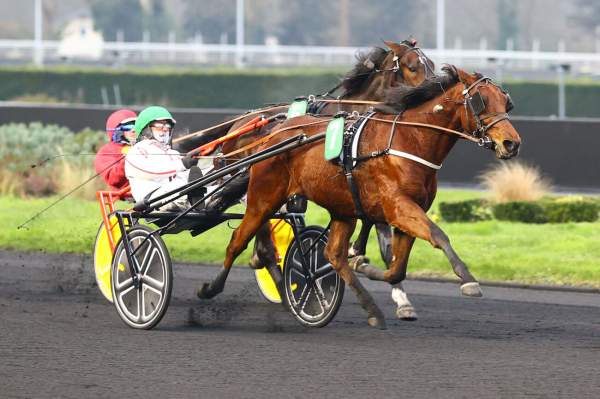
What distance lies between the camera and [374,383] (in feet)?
21.8

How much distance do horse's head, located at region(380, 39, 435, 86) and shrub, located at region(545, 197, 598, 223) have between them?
200 inches

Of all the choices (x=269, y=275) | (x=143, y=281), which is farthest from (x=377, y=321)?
(x=269, y=275)

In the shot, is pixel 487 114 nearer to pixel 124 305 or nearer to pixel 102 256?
pixel 124 305

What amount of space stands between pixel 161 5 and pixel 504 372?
5373cm

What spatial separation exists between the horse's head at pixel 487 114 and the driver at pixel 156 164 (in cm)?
196

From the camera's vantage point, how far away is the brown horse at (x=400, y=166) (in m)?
7.88

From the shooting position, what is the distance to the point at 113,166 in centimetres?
998

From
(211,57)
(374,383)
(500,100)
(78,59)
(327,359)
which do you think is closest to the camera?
(374,383)

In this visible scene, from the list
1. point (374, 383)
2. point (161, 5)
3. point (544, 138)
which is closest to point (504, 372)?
point (374, 383)

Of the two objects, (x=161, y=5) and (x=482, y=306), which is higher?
(x=161, y=5)

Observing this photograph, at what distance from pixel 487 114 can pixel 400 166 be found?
1.94ft

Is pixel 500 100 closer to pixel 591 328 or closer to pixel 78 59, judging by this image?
pixel 591 328

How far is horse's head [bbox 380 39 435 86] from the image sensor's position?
34.4ft

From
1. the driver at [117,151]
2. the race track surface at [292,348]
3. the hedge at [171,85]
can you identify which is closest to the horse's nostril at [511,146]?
the race track surface at [292,348]
